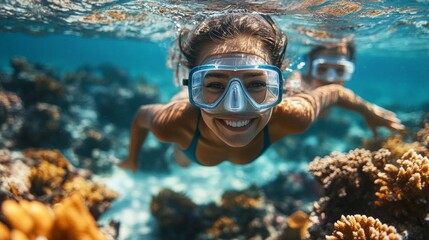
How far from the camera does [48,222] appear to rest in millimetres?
1862

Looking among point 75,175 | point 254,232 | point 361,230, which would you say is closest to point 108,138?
point 75,175

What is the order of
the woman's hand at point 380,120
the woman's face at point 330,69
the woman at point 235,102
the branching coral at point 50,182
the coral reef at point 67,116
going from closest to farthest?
1. the woman at point 235,102
2. the branching coral at point 50,182
3. the woman's hand at point 380,120
4. the woman's face at point 330,69
5. the coral reef at point 67,116

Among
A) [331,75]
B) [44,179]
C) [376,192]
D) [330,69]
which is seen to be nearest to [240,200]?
[376,192]

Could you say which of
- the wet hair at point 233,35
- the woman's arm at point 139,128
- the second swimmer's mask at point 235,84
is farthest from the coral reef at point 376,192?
the woman's arm at point 139,128

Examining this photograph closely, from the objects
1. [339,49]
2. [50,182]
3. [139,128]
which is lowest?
[50,182]

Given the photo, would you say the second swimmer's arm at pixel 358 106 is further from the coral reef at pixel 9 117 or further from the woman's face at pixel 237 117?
the coral reef at pixel 9 117

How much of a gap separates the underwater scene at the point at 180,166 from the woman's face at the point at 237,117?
4.68 feet

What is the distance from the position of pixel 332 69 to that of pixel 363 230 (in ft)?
25.4

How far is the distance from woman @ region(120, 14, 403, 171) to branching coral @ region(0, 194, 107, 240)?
7.09 ft

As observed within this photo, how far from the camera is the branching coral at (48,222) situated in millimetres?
1725

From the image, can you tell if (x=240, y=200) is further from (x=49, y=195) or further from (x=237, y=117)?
(x=237, y=117)

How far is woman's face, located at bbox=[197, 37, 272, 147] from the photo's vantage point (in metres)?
3.85

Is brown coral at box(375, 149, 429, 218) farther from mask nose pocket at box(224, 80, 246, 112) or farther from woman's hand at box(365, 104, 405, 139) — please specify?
woman's hand at box(365, 104, 405, 139)

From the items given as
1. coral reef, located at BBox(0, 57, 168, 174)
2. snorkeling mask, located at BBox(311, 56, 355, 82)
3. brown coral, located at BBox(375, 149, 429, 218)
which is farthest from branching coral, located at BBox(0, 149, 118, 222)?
snorkeling mask, located at BBox(311, 56, 355, 82)
